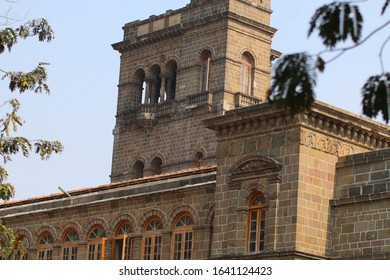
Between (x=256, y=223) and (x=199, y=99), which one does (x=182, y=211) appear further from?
(x=199, y=99)

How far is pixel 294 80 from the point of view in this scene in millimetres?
10125

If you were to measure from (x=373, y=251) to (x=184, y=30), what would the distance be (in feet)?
84.1

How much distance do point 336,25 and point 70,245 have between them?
3009 cm

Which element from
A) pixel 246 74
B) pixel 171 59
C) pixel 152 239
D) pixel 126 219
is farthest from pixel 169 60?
pixel 152 239

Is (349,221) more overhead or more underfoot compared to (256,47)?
more underfoot

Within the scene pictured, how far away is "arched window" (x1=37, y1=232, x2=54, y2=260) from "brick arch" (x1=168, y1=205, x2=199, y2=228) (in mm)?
6440

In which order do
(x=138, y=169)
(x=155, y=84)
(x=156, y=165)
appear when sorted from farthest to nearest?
(x=155, y=84)
(x=138, y=169)
(x=156, y=165)

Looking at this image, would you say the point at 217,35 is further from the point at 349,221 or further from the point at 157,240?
the point at 349,221

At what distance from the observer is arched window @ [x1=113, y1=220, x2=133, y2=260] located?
1455 inches

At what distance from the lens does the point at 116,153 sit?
5556cm

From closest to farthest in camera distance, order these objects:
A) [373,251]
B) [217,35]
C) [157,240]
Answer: [373,251] < [157,240] < [217,35]

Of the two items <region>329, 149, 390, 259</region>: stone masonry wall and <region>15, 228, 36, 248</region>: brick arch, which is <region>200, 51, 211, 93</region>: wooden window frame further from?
<region>329, 149, 390, 259</region>: stone masonry wall

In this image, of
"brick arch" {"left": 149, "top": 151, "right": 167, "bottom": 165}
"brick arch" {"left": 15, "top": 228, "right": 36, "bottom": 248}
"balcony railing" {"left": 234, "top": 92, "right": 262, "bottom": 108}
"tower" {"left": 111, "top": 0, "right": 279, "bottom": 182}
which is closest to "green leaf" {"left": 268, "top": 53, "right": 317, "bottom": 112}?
"brick arch" {"left": 15, "top": 228, "right": 36, "bottom": 248}
